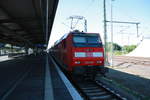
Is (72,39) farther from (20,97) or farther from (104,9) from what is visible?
(104,9)

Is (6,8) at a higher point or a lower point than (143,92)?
higher

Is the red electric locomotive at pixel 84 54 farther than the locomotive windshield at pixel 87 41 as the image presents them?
No

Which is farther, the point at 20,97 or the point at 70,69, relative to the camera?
the point at 70,69

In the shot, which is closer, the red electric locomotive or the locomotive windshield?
the red electric locomotive

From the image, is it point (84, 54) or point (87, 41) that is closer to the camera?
point (84, 54)

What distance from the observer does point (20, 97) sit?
246 inches

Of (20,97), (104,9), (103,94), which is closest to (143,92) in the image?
(103,94)

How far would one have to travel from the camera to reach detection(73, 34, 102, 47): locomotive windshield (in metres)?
9.79

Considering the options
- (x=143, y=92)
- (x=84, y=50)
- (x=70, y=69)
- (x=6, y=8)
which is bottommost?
(x=143, y=92)

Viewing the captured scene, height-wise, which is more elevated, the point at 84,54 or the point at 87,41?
the point at 87,41

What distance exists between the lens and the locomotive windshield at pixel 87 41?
385 inches

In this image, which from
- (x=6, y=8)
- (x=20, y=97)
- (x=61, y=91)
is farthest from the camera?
(x=6, y=8)

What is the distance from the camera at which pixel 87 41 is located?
394 inches

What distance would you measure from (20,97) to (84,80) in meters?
4.89
